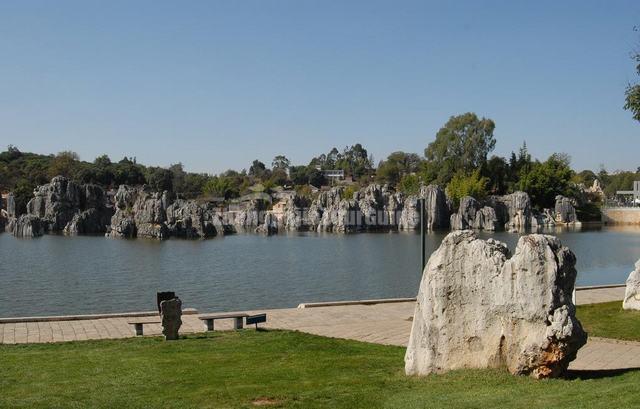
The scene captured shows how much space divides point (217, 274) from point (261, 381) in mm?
28737

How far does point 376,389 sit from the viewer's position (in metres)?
9.34

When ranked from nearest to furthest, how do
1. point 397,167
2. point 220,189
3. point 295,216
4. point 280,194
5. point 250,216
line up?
1. point 295,216
2. point 250,216
3. point 280,194
4. point 220,189
5. point 397,167

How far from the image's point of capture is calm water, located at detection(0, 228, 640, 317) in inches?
1103

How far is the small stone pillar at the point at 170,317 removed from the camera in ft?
46.6

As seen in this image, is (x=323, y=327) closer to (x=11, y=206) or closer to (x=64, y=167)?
(x=11, y=206)

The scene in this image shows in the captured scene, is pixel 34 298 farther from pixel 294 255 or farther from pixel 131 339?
pixel 294 255

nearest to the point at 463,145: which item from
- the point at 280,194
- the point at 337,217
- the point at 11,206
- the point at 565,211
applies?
the point at 565,211

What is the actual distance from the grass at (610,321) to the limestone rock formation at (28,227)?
3060 inches

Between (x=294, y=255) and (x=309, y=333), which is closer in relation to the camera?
(x=309, y=333)

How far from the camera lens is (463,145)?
11225 centimetres

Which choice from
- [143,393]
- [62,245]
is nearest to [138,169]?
[62,245]

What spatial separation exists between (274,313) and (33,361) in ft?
25.8

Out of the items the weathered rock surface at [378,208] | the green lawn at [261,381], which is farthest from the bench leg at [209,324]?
the weathered rock surface at [378,208]

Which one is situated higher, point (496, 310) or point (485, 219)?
point (485, 219)
